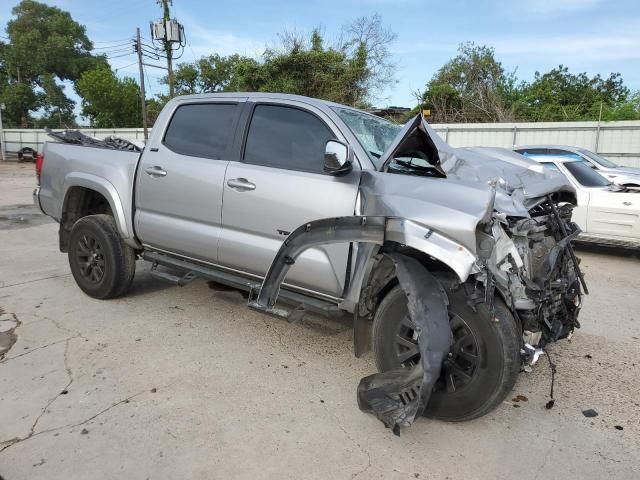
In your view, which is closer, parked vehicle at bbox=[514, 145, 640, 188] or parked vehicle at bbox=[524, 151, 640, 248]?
parked vehicle at bbox=[524, 151, 640, 248]

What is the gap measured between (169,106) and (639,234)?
668 cm

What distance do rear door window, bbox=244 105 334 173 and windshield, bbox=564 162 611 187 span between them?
5.84 metres

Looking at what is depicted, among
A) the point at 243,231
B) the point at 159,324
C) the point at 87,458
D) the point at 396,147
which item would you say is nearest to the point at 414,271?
the point at 396,147

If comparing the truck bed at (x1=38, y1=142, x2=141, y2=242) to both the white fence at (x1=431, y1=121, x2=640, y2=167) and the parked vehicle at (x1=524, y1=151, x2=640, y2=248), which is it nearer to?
the parked vehicle at (x1=524, y1=151, x2=640, y2=248)

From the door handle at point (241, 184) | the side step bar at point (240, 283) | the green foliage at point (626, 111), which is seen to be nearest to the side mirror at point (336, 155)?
the door handle at point (241, 184)

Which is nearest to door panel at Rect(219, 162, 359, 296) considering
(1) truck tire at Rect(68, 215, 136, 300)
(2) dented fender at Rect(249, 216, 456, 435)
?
(2) dented fender at Rect(249, 216, 456, 435)

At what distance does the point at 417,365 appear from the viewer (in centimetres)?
279

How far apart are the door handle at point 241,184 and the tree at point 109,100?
136 ft

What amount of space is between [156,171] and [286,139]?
134cm

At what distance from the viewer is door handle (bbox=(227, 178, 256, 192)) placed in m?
3.73

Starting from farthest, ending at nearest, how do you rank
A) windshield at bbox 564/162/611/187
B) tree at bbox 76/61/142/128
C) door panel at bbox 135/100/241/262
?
tree at bbox 76/61/142/128 < windshield at bbox 564/162/611/187 < door panel at bbox 135/100/241/262

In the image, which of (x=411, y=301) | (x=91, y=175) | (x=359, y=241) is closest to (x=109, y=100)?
(x=91, y=175)

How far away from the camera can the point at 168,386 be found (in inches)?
133

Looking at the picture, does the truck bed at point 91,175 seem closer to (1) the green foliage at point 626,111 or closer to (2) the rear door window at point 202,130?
(2) the rear door window at point 202,130
